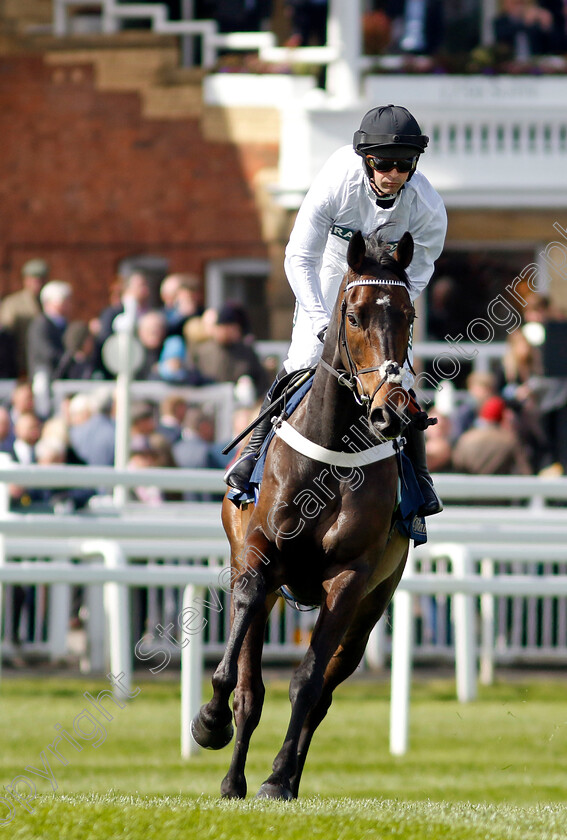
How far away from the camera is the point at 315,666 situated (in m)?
5.59

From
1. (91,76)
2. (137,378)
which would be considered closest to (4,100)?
(91,76)

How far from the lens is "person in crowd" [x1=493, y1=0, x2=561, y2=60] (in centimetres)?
1639

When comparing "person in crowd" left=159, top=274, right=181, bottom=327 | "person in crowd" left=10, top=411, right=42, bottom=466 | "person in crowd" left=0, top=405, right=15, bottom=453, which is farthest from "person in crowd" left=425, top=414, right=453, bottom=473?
"person in crowd" left=0, top=405, right=15, bottom=453

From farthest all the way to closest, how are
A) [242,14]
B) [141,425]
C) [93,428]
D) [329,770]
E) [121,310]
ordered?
1. [242,14]
2. [121,310]
3. [93,428]
4. [141,425]
5. [329,770]

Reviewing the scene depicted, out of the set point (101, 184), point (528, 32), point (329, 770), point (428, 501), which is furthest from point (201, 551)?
point (528, 32)

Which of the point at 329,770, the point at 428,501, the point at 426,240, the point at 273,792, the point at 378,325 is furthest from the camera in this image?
the point at 329,770

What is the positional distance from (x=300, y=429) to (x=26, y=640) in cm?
527

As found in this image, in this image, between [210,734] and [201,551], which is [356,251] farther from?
[201,551]

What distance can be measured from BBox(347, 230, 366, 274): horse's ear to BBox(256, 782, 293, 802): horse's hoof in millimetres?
1918

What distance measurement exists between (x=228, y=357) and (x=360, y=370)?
23.0 ft

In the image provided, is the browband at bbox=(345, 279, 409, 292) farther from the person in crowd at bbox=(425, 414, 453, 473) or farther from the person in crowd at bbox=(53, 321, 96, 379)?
the person in crowd at bbox=(53, 321, 96, 379)

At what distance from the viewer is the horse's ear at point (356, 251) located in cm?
555

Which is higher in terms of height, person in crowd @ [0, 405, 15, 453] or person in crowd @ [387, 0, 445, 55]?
person in crowd @ [387, 0, 445, 55]

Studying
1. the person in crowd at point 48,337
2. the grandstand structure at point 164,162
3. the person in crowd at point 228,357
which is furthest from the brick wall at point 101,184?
the person in crowd at point 228,357
